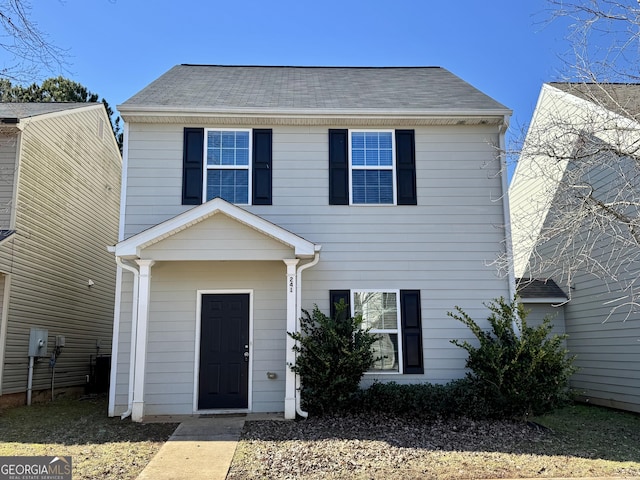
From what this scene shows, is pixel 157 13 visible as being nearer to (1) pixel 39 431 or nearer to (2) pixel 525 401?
(1) pixel 39 431

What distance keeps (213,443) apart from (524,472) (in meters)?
3.80

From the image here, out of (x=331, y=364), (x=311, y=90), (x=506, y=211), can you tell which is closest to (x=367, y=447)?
(x=331, y=364)

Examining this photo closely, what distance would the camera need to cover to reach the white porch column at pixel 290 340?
862 centimetres

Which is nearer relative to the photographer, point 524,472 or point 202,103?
point 524,472

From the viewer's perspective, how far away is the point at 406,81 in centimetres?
1213

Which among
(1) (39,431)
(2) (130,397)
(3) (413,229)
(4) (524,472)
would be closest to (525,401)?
(4) (524,472)

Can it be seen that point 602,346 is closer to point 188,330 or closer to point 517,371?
point 517,371

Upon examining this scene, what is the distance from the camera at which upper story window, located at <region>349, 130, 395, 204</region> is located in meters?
10.0

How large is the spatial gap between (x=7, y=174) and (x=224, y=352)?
5.27 m

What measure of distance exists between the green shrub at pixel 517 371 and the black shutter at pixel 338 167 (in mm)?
2804

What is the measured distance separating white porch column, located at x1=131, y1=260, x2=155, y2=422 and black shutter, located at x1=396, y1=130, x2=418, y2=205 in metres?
4.44

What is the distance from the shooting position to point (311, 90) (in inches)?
446

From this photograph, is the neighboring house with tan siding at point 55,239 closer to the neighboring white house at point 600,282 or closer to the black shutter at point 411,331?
the black shutter at point 411,331

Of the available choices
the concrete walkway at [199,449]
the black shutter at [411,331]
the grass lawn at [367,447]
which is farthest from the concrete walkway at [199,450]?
the black shutter at [411,331]
